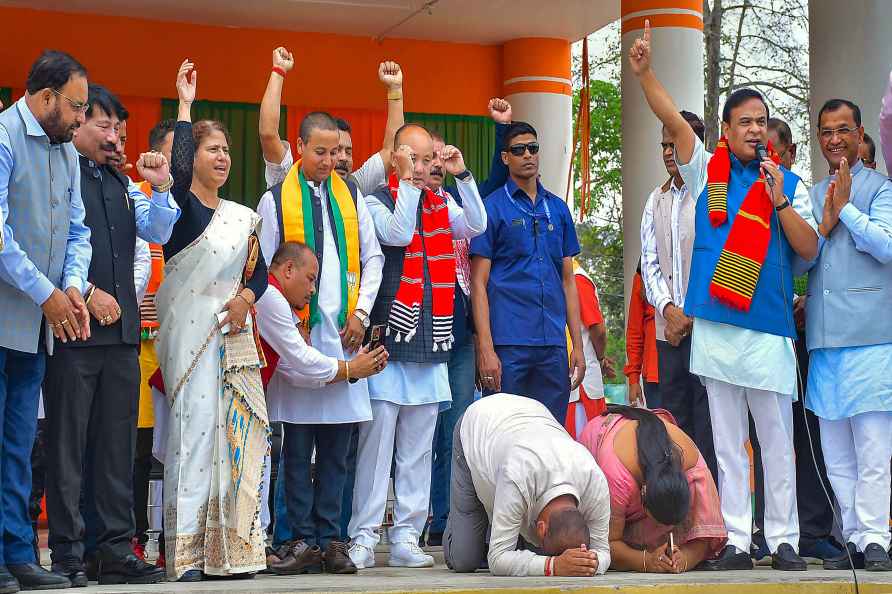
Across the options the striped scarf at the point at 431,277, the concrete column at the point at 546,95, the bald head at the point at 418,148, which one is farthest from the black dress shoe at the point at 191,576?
the concrete column at the point at 546,95

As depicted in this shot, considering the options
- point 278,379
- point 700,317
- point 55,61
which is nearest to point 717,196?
point 700,317

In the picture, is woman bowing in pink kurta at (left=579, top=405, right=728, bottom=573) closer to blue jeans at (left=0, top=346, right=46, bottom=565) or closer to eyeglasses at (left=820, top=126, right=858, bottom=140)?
eyeglasses at (left=820, top=126, right=858, bottom=140)

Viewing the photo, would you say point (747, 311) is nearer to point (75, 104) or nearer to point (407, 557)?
point (407, 557)

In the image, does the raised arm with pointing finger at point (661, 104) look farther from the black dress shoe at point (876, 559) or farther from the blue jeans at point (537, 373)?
the black dress shoe at point (876, 559)

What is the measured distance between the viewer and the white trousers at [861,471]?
461 centimetres

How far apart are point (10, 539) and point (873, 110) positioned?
543 cm

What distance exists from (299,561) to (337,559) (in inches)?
5.7

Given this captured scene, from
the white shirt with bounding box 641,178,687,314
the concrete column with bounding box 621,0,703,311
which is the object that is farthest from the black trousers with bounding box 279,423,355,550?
the concrete column with bounding box 621,0,703,311

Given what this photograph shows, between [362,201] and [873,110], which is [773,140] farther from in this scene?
[362,201]

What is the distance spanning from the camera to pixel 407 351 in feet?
16.6

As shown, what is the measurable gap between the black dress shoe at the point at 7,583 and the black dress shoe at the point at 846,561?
9.69 ft

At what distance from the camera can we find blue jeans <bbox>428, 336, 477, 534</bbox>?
18.5 feet

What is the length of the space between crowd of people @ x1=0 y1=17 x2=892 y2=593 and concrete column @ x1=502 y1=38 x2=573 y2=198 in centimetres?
583

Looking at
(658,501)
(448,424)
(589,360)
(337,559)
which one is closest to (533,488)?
(658,501)
